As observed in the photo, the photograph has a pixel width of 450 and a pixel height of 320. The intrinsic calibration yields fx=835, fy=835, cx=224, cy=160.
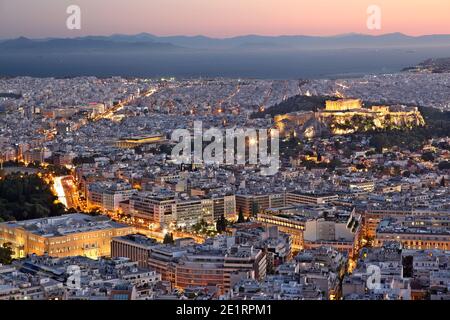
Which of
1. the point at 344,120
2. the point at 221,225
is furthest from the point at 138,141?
the point at 221,225

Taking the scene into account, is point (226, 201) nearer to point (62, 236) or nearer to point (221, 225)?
point (221, 225)

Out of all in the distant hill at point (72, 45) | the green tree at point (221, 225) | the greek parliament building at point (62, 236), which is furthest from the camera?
the distant hill at point (72, 45)

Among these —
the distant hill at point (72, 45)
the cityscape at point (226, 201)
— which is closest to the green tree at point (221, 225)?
the cityscape at point (226, 201)

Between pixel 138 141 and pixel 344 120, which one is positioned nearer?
pixel 138 141

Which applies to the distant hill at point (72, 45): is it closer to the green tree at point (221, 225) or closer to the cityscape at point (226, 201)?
the cityscape at point (226, 201)

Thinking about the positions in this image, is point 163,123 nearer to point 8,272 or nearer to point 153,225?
point 153,225
